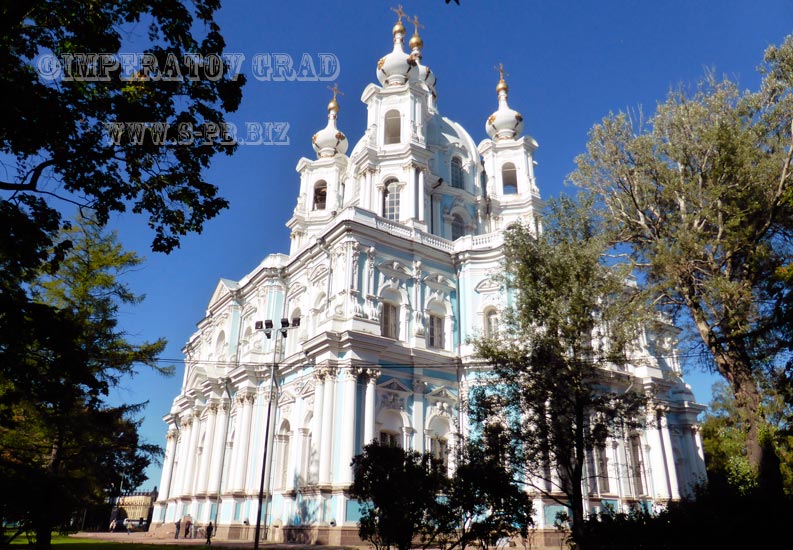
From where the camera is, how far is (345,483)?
66.5ft

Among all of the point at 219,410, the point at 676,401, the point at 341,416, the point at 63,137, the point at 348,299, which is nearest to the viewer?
the point at 63,137

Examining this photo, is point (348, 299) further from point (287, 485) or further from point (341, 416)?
point (287, 485)

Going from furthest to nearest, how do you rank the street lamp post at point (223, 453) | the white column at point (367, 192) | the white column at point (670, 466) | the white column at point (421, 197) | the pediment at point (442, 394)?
1. the white column at point (367, 192)
2. the white column at point (421, 197)
3. the white column at point (670, 466)
4. the street lamp post at point (223, 453)
5. the pediment at point (442, 394)

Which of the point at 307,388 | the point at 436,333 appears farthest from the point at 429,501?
the point at 436,333

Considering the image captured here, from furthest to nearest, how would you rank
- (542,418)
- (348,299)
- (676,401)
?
(676,401) < (348,299) < (542,418)

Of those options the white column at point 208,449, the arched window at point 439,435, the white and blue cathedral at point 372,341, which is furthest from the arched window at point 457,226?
the white column at point 208,449

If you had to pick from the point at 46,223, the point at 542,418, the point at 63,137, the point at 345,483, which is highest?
the point at 63,137

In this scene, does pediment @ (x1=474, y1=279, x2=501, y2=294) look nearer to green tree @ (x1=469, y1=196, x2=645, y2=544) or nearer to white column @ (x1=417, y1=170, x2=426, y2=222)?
white column @ (x1=417, y1=170, x2=426, y2=222)

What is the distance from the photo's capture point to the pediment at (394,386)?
22906 mm

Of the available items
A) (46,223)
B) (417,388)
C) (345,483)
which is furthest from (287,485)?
(46,223)

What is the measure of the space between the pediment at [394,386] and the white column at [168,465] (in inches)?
761

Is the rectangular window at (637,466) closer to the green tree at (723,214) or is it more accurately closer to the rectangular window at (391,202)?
the green tree at (723,214)

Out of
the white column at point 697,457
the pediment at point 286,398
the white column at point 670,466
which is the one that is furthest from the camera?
the white column at point 697,457

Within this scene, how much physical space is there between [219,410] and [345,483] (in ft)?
40.0
